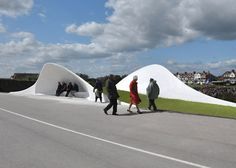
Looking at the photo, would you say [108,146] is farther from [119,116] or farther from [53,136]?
[119,116]

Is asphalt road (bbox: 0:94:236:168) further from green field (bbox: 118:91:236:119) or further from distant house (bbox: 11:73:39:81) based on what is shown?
distant house (bbox: 11:73:39:81)

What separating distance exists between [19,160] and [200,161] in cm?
349

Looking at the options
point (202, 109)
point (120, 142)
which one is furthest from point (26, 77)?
point (120, 142)

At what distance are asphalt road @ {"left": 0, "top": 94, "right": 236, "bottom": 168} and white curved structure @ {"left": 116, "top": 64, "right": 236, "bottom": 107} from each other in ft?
40.7

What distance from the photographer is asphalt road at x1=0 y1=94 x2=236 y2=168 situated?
7.87 m

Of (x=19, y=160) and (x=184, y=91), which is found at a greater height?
(x=184, y=91)

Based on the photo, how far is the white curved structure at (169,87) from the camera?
28.4 m

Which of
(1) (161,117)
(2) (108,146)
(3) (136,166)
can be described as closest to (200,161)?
(3) (136,166)

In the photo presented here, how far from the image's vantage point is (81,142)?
10.5 metres

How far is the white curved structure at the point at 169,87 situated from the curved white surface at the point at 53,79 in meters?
4.30

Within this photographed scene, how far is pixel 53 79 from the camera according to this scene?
40.2m

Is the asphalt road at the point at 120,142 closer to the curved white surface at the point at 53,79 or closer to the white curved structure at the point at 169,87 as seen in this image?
the white curved structure at the point at 169,87

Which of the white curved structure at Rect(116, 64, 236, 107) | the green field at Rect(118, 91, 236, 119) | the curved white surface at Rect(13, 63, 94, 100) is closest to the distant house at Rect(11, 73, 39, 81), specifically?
the curved white surface at Rect(13, 63, 94, 100)

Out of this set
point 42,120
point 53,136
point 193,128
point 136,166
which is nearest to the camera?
point 136,166
